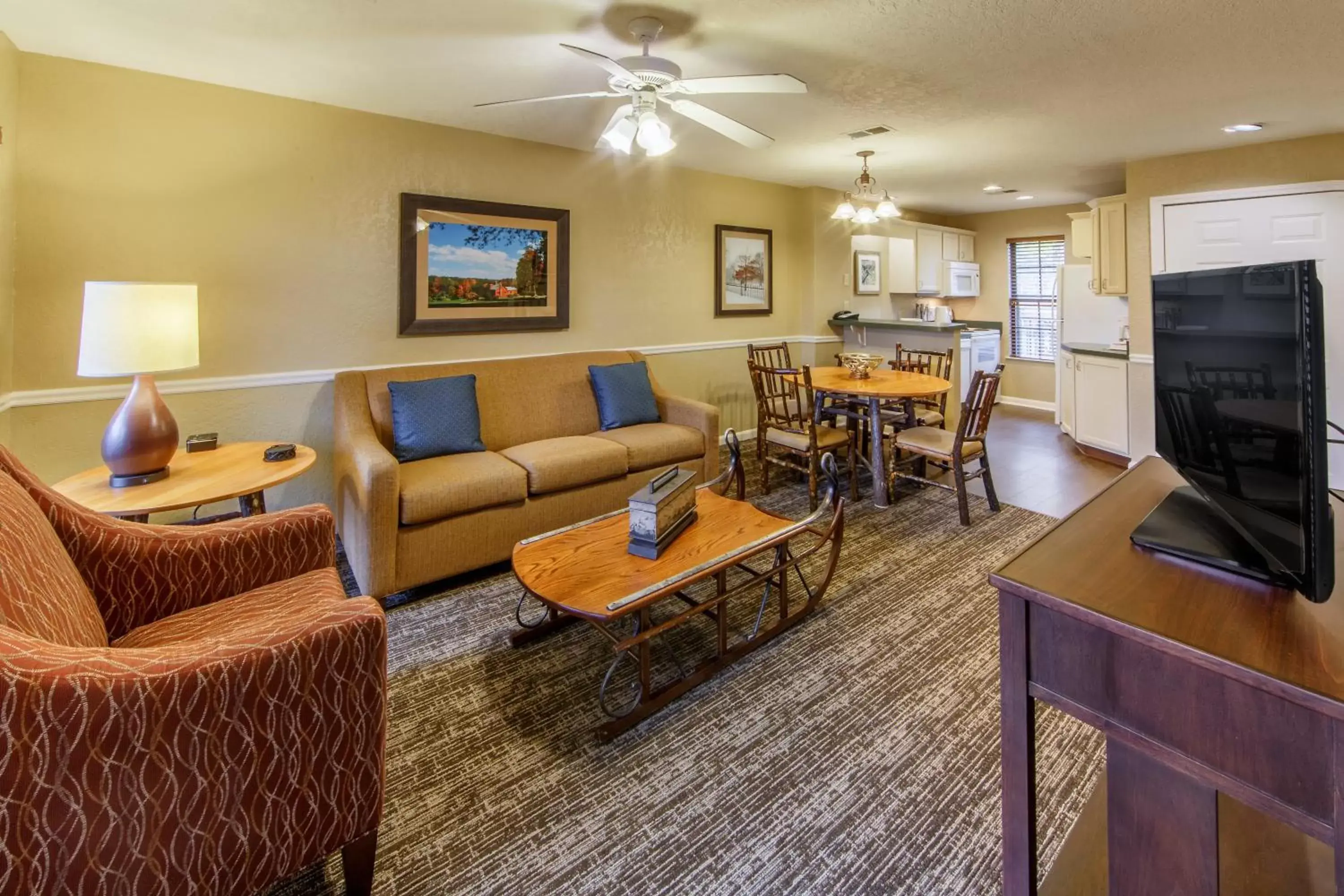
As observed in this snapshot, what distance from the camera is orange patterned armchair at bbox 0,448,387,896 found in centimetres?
94

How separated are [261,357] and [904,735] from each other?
344cm

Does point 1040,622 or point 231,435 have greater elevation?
point 231,435

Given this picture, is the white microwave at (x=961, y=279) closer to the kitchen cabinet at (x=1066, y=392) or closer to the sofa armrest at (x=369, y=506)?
the kitchen cabinet at (x=1066, y=392)

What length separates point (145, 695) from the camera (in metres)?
1.01

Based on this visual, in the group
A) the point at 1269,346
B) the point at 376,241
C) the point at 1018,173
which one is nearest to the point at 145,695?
the point at 1269,346

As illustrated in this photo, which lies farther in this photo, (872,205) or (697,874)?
(872,205)

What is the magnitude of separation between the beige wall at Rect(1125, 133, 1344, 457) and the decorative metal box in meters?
3.75

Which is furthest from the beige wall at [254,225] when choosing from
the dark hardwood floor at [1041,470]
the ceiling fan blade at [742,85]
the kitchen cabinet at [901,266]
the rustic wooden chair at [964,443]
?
the kitchen cabinet at [901,266]

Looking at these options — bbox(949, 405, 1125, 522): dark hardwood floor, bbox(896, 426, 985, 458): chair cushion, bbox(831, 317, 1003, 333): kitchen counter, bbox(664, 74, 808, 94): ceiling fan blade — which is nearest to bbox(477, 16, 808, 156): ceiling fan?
bbox(664, 74, 808, 94): ceiling fan blade

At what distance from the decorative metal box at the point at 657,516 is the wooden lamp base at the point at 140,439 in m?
1.80

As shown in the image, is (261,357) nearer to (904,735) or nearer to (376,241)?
(376,241)

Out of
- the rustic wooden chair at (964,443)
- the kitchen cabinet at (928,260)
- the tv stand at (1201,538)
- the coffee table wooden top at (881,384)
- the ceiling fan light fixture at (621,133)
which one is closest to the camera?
the tv stand at (1201,538)

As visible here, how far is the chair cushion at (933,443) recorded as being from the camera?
361cm

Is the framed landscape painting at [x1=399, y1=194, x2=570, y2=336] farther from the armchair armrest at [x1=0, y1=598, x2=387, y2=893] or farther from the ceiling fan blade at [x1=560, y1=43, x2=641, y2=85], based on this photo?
the armchair armrest at [x1=0, y1=598, x2=387, y2=893]
